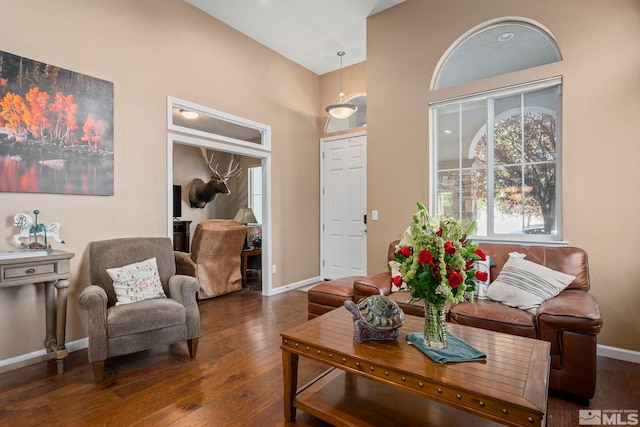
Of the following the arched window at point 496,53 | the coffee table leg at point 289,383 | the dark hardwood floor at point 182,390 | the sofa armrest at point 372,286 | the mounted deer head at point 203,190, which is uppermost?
the arched window at point 496,53

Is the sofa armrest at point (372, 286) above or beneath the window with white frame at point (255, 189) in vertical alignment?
beneath

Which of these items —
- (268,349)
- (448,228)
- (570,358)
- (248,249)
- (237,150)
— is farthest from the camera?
(248,249)

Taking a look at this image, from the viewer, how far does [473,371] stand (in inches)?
55.5

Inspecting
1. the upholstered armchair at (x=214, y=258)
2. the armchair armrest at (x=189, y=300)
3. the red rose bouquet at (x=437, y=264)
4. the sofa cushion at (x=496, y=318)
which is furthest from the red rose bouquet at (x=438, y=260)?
the upholstered armchair at (x=214, y=258)

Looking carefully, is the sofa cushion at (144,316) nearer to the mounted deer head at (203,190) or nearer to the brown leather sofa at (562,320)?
the brown leather sofa at (562,320)

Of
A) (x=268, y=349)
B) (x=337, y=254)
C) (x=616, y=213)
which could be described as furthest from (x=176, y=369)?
(x=616, y=213)

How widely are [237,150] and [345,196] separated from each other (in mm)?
1906

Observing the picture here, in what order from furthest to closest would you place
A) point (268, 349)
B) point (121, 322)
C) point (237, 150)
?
point (237, 150)
point (268, 349)
point (121, 322)

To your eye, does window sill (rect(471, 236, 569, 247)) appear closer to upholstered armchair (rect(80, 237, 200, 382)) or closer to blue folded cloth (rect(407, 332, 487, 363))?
blue folded cloth (rect(407, 332, 487, 363))

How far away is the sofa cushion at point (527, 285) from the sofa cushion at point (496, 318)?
0.07 meters

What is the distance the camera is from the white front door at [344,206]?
5.05 meters

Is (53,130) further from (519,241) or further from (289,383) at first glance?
(519,241)

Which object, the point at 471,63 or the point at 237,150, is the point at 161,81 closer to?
the point at 237,150

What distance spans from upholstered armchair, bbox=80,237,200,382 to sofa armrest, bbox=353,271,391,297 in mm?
1403
